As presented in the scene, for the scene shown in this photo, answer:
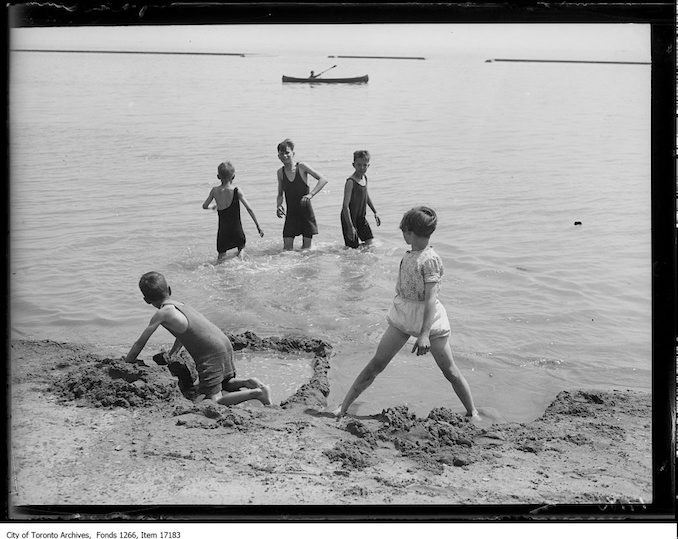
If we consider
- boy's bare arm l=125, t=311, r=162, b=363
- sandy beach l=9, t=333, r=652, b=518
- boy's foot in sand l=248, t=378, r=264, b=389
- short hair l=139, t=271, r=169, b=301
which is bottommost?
sandy beach l=9, t=333, r=652, b=518

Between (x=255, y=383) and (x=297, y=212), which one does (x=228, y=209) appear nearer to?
(x=297, y=212)

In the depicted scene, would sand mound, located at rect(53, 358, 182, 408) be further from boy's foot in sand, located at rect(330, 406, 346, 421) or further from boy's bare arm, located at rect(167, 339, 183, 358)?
boy's foot in sand, located at rect(330, 406, 346, 421)

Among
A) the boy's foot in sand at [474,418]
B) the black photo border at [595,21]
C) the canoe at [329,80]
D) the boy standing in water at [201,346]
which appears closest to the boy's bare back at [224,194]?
the boy standing in water at [201,346]

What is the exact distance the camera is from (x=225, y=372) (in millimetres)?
5434

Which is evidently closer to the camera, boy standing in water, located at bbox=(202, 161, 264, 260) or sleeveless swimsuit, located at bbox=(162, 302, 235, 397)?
sleeveless swimsuit, located at bbox=(162, 302, 235, 397)

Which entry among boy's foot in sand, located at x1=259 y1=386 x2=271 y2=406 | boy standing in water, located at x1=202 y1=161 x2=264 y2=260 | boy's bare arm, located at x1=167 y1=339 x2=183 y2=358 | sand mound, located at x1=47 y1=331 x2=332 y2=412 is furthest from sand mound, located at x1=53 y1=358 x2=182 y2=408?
boy standing in water, located at x1=202 y1=161 x2=264 y2=260

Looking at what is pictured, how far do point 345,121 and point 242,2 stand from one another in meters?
9.49

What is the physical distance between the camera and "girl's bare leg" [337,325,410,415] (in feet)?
16.5

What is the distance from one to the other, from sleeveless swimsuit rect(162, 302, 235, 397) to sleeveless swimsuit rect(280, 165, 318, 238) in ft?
10.4

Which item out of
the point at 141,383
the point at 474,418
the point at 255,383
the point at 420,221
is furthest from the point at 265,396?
the point at 420,221

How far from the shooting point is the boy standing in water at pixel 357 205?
8.05 metres

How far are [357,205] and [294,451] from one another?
157 inches

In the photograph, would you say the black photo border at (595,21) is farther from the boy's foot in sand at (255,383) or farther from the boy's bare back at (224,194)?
the boy's bare back at (224,194)

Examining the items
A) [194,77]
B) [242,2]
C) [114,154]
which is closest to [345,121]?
[114,154]
